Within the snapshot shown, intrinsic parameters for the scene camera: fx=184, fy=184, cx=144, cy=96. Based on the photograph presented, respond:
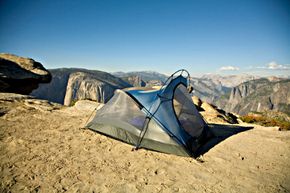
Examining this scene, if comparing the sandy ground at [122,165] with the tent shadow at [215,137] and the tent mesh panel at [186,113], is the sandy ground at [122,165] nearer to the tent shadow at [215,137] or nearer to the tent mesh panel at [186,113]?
the tent shadow at [215,137]

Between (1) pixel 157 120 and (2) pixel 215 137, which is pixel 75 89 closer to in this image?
(2) pixel 215 137

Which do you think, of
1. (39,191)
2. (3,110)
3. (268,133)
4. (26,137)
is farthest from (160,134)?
(3,110)

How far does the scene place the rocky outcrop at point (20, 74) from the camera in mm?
19344

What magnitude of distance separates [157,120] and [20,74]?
64.4 feet

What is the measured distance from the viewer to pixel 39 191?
4.71 meters

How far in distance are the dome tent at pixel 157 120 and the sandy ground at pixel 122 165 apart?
0.45 m

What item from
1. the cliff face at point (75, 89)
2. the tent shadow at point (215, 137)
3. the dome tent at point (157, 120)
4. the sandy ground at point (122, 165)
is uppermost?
the dome tent at point (157, 120)

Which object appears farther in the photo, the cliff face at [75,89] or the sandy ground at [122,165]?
the cliff face at [75,89]

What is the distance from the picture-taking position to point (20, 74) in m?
20.6

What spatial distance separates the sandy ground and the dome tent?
454mm

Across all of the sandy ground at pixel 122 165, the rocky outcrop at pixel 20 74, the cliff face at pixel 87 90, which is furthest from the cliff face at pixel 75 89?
the sandy ground at pixel 122 165

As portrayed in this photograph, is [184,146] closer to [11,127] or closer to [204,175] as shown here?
[204,175]

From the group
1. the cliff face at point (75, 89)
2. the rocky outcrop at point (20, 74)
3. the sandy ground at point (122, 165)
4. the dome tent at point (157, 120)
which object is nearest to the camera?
the sandy ground at point (122, 165)

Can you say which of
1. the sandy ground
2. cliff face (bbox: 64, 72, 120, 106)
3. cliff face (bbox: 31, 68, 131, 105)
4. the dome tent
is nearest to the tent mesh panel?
the dome tent
